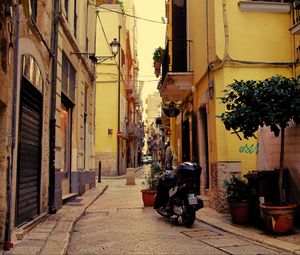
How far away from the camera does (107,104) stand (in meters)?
32.2

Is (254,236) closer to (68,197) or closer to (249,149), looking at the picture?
(249,149)

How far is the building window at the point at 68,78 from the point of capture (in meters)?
12.1

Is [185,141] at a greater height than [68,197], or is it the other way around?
[185,141]

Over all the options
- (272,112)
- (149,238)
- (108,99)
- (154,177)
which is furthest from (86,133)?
(108,99)

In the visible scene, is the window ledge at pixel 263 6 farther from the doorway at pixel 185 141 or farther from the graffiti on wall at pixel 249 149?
the doorway at pixel 185 141

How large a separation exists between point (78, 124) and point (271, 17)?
7.00 m

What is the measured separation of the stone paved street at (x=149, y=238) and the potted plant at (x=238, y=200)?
1.75ft

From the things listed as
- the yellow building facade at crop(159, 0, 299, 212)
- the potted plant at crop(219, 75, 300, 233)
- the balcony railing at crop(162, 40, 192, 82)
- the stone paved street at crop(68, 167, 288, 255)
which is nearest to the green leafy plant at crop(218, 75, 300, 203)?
the potted plant at crop(219, 75, 300, 233)

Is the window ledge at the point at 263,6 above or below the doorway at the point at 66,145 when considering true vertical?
above

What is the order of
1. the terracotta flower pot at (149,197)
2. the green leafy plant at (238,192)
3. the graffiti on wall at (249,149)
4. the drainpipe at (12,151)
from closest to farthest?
the drainpipe at (12,151)
the green leafy plant at (238,192)
the graffiti on wall at (249,149)
the terracotta flower pot at (149,197)

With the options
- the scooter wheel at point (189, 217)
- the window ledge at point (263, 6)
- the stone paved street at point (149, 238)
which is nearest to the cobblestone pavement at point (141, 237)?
the stone paved street at point (149, 238)

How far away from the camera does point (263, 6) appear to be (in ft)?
35.3

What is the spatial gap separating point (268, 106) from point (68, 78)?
7081 mm

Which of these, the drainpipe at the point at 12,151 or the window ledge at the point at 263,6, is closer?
the drainpipe at the point at 12,151
